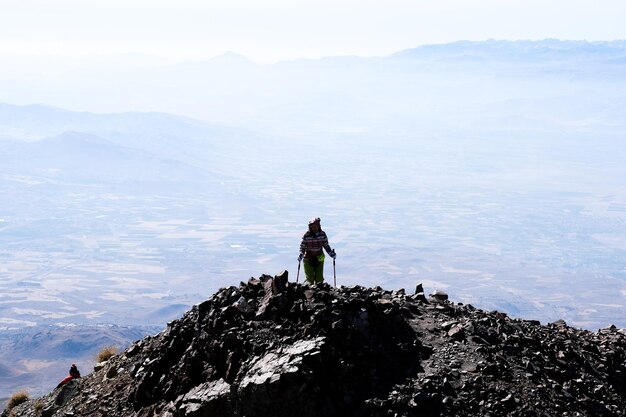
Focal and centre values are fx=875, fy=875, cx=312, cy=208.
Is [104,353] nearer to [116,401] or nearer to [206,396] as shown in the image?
[116,401]

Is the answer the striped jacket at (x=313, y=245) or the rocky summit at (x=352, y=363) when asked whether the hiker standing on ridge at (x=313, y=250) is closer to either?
the striped jacket at (x=313, y=245)

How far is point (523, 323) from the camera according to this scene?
19.2m

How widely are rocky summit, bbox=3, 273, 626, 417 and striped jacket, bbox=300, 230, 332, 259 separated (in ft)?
8.45

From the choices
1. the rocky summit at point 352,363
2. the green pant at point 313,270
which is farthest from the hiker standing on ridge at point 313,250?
the rocky summit at point 352,363

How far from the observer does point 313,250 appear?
2030 cm

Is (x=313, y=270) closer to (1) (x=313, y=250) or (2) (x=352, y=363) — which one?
(1) (x=313, y=250)

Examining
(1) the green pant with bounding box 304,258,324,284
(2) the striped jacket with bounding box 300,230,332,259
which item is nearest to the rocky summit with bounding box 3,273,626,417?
(2) the striped jacket with bounding box 300,230,332,259

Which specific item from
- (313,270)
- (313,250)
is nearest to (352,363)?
(313,250)

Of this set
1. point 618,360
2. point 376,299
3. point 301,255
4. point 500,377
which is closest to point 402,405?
point 500,377

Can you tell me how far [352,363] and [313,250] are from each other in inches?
246

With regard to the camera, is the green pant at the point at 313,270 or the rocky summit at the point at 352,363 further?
the green pant at the point at 313,270

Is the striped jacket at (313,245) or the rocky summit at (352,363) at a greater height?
the striped jacket at (313,245)

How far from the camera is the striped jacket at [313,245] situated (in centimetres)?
2023

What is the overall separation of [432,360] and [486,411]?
4.57 ft
